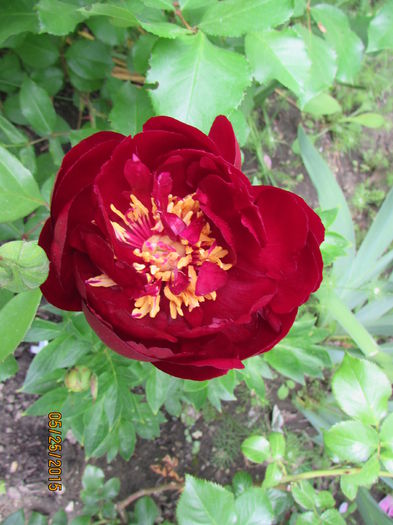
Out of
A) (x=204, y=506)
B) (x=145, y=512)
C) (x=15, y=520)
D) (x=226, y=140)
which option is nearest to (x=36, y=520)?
(x=15, y=520)

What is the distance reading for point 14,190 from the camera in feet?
2.41

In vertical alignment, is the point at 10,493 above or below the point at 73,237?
below

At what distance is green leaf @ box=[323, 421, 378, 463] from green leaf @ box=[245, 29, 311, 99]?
0.58 m

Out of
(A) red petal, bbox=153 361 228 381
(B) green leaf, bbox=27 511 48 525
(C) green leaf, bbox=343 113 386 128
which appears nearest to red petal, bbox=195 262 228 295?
(A) red petal, bbox=153 361 228 381

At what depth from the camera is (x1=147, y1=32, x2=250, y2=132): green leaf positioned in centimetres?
71

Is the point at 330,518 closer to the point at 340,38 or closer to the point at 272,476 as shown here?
the point at 272,476

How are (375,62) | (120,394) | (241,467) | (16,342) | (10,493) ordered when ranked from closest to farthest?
(16,342) < (120,394) < (10,493) < (241,467) < (375,62)

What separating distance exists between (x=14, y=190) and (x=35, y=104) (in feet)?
1.47

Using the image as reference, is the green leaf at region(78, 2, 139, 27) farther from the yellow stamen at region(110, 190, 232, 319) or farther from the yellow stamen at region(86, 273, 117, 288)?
the yellow stamen at region(86, 273, 117, 288)

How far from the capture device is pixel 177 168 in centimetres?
67

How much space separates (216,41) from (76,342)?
75 cm

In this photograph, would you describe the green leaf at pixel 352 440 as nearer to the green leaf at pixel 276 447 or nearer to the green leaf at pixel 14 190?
the green leaf at pixel 276 447

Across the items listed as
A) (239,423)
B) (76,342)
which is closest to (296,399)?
(239,423)

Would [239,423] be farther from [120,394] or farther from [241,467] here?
[120,394]
